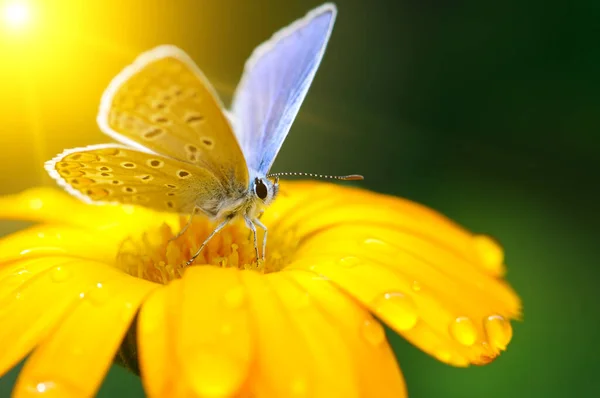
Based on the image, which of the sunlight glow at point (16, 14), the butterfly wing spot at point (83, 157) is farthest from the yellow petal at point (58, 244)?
the sunlight glow at point (16, 14)

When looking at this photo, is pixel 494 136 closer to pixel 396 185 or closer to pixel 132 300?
pixel 396 185

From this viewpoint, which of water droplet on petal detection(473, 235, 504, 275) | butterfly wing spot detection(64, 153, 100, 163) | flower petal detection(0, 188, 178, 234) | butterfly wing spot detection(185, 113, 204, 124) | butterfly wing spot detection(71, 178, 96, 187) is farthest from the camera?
flower petal detection(0, 188, 178, 234)

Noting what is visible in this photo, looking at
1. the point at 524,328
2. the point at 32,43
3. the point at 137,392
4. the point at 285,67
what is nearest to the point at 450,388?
the point at 524,328

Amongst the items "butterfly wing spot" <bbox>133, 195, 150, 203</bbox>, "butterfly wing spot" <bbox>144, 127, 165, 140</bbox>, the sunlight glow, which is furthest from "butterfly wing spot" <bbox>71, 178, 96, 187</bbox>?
the sunlight glow

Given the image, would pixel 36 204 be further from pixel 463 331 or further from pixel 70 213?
pixel 463 331

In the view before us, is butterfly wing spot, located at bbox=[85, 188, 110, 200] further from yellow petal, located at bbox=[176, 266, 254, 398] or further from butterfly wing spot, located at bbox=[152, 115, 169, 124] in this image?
Result: yellow petal, located at bbox=[176, 266, 254, 398]

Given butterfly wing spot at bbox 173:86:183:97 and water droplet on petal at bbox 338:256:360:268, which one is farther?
water droplet on petal at bbox 338:256:360:268
